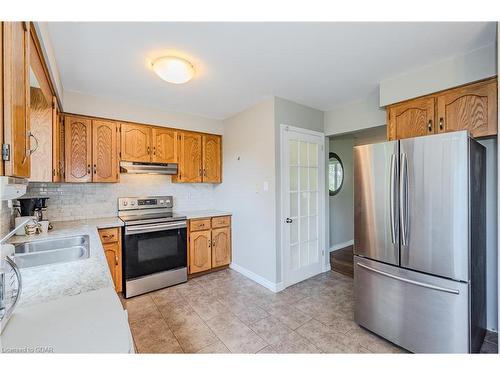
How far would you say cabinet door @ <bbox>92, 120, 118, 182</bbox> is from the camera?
9.20 ft

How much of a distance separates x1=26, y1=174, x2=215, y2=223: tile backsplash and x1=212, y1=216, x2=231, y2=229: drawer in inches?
24.1

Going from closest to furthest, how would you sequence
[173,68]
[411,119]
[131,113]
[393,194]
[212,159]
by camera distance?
1. [393,194]
2. [173,68]
3. [411,119]
4. [131,113]
5. [212,159]

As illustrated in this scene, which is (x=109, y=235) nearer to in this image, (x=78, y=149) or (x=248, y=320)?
(x=78, y=149)

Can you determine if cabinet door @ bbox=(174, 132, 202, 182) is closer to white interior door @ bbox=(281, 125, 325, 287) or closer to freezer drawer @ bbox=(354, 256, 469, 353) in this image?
white interior door @ bbox=(281, 125, 325, 287)

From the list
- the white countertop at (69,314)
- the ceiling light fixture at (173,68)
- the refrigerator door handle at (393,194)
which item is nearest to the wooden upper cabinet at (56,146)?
the ceiling light fixture at (173,68)

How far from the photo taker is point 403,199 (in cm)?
181

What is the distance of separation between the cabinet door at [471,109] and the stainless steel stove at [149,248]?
3.07 metres

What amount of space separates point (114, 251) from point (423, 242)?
10.0ft

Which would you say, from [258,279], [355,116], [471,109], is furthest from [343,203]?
[471,109]

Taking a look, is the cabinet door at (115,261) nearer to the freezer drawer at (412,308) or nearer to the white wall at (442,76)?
the freezer drawer at (412,308)

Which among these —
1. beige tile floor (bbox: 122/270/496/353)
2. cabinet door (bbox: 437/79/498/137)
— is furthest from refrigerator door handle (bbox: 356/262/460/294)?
cabinet door (bbox: 437/79/498/137)

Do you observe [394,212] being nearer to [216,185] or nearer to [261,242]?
[261,242]
